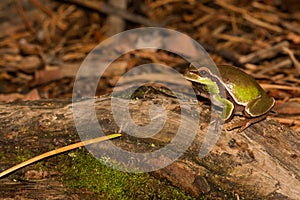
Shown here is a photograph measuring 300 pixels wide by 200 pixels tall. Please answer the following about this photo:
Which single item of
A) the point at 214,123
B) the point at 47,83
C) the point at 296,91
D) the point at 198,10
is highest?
the point at 214,123

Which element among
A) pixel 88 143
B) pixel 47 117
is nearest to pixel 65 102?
pixel 47 117

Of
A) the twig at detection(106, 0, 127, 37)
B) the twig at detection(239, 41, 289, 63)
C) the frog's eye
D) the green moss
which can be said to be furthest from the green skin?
the twig at detection(106, 0, 127, 37)

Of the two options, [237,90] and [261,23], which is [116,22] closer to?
[261,23]

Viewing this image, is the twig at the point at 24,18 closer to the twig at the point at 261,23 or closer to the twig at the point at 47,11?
the twig at the point at 47,11

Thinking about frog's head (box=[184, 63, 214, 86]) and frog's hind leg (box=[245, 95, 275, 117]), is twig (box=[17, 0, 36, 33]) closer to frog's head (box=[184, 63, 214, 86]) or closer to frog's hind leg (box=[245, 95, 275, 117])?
frog's head (box=[184, 63, 214, 86])

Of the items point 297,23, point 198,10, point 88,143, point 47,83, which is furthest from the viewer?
point 198,10

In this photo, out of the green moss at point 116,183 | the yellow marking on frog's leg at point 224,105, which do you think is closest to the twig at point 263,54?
the yellow marking on frog's leg at point 224,105

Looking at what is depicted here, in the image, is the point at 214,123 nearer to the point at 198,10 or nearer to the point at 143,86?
the point at 143,86
